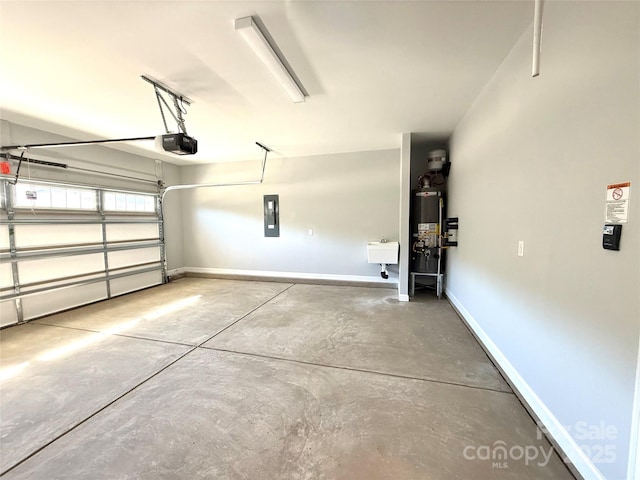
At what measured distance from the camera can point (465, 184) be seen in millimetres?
3414

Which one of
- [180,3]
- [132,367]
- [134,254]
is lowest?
[132,367]

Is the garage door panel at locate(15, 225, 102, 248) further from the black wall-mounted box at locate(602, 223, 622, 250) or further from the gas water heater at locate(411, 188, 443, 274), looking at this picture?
the black wall-mounted box at locate(602, 223, 622, 250)

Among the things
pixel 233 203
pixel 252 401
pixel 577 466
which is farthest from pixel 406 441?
pixel 233 203

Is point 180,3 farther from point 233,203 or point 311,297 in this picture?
point 233,203

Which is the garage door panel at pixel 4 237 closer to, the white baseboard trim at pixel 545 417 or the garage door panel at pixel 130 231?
the garage door panel at pixel 130 231

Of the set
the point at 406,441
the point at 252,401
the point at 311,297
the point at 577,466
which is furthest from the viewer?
the point at 311,297

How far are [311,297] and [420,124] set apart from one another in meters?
3.37

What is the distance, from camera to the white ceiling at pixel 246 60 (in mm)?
1709

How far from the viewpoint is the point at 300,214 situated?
5.73m

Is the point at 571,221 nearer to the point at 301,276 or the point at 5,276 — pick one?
the point at 301,276

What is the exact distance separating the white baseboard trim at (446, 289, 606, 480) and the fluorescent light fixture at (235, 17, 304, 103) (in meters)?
3.18

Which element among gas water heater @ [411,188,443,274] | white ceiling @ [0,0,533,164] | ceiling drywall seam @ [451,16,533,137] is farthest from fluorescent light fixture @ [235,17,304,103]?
gas water heater @ [411,188,443,274]

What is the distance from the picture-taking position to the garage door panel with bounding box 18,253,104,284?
3646 millimetres

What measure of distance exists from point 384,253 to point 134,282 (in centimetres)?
512
